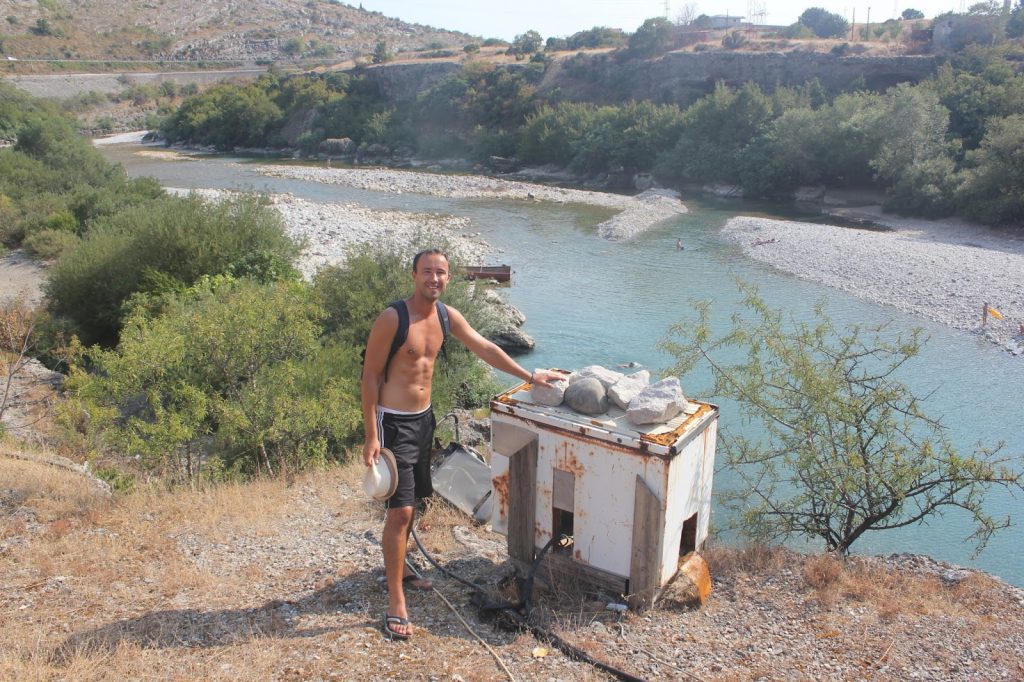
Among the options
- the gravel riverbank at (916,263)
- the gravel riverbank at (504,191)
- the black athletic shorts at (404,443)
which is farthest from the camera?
the gravel riverbank at (504,191)

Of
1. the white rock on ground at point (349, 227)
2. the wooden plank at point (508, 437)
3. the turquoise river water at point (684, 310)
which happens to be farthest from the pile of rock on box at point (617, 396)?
the white rock on ground at point (349, 227)

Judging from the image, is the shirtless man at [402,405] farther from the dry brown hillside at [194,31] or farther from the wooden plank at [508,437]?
the dry brown hillside at [194,31]

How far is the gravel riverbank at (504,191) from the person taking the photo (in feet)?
107

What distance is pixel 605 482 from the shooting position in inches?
177

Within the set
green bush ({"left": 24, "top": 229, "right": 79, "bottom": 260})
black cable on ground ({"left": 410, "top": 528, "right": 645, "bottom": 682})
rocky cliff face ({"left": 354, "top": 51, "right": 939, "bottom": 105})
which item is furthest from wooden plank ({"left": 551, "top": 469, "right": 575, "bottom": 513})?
rocky cliff face ({"left": 354, "top": 51, "right": 939, "bottom": 105})

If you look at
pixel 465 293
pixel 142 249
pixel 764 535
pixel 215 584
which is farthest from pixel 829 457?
pixel 142 249

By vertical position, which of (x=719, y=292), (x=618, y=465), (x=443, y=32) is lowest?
(x=719, y=292)

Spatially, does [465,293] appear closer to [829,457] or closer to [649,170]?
[829,457]

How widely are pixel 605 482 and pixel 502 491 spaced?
2.76 ft

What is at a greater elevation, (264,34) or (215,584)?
(264,34)

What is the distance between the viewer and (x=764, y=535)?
21.8ft

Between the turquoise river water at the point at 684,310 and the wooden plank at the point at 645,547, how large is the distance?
5163 millimetres

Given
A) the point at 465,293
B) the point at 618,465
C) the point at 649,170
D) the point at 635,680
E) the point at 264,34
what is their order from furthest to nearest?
the point at 264,34
the point at 649,170
the point at 465,293
the point at 618,465
the point at 635,680

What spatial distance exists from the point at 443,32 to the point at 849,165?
376ft
